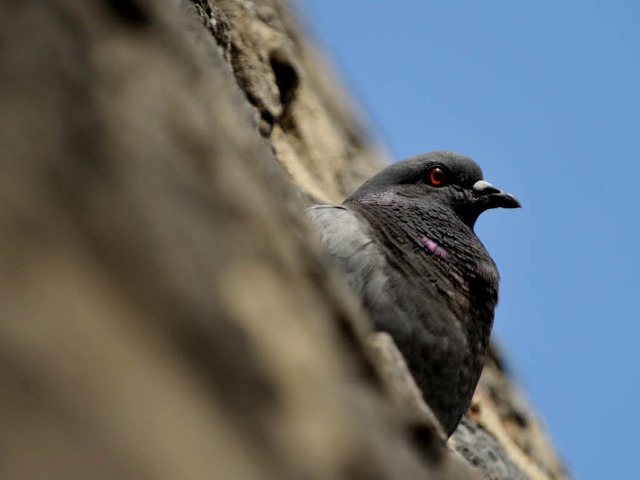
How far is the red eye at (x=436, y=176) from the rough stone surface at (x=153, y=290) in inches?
201

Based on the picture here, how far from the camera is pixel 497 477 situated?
318 inches

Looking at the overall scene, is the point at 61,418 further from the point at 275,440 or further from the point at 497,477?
the point at 497,477

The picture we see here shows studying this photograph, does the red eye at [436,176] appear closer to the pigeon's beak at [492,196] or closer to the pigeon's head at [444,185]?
the pigeon's head at [444,185]

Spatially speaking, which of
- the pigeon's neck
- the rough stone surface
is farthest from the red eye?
the rough stone surface

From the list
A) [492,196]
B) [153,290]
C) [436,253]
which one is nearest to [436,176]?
[492,196]

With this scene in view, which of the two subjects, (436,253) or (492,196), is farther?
(492,196)

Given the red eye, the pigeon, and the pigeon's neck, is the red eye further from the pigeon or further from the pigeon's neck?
the pigeon's neck

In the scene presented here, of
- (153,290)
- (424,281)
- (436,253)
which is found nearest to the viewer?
(153,290)

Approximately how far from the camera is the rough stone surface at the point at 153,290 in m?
1.61

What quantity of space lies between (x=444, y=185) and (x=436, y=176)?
95 millimetres

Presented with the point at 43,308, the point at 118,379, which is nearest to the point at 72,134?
the point at 43,308

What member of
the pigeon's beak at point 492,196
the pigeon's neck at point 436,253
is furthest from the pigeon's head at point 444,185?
the pigeon's neck at point 436,253

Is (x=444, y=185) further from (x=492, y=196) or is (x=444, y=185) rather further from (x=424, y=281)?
(x=424, y=281)

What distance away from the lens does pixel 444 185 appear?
24.7 feet
